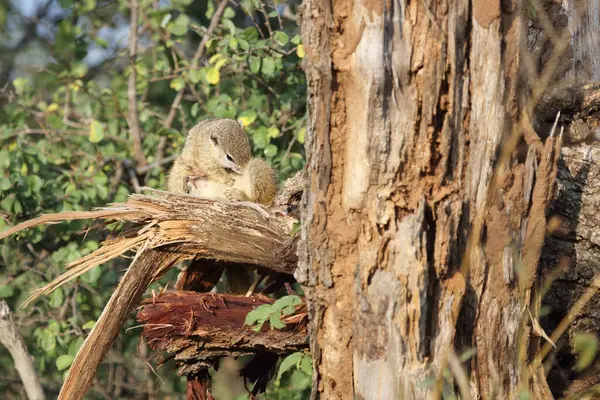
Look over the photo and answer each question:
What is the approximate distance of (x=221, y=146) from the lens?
3.97m

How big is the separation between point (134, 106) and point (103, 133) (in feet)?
1.34

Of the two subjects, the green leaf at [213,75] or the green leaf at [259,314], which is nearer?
the green leaf at [259,314]

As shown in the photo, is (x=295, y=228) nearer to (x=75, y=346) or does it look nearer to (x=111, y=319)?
(x=111, y=319)

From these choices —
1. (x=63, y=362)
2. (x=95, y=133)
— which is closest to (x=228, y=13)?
(x=95, y=133)

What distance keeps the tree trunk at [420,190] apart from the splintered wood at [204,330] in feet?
1.68

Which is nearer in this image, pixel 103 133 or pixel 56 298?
pixel 56 298

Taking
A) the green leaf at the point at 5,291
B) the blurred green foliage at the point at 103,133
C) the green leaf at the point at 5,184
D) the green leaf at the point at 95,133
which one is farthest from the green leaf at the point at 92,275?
the green leaf at the point at 95,133

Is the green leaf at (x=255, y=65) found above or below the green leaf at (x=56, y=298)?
above

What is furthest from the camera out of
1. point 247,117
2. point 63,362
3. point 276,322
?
point 247,117

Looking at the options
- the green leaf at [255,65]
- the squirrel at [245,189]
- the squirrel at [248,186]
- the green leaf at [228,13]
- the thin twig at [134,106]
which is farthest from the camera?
the thin twig at [134,106]

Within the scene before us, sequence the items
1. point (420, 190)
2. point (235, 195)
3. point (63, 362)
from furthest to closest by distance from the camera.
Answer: point (63, 362), point (235, 195), point (420, 190)

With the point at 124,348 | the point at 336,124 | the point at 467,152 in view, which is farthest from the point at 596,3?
the point at 124,348

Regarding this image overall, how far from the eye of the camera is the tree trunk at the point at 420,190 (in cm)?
207

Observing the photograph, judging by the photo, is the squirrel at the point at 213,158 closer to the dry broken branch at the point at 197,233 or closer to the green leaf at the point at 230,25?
the green leaf at the point at 230,25
